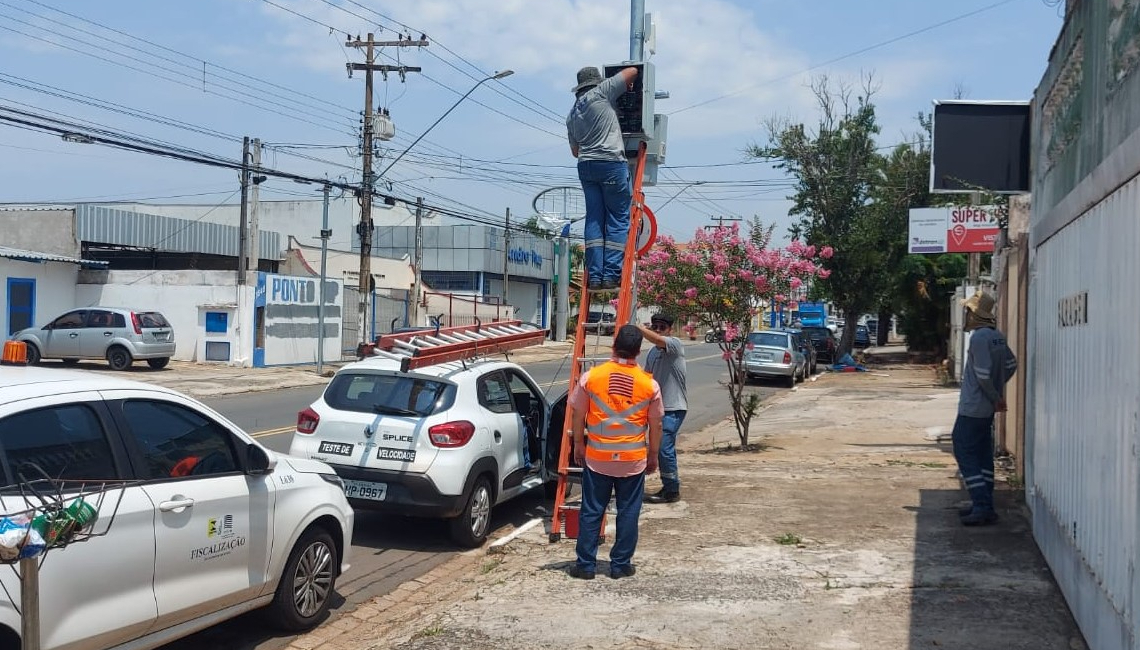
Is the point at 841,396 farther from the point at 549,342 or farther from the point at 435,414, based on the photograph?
the point at 549,342

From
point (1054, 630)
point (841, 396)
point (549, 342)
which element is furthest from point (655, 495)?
point (549, 342)

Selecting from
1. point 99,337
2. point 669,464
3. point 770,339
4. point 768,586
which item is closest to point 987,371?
point 768,586

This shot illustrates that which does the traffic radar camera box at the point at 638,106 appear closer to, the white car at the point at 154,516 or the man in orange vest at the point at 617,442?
the man in orange vest at the point at 617,442

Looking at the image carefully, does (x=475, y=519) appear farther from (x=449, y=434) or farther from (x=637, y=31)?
(x=637, y=31)

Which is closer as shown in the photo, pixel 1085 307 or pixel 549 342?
pixel 1085 307

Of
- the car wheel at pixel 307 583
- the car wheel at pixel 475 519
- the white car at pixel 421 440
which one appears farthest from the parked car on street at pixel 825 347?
the car wheel at pixel 307 583

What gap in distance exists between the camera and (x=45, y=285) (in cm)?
3022

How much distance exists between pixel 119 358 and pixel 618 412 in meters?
24.3

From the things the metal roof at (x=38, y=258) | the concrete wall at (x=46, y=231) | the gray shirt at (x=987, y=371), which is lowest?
the gray shirt at (x=987, y=371)

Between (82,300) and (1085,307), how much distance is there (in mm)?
32063

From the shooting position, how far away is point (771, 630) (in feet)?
19.1

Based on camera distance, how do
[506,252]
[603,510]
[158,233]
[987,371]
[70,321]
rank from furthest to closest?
[506,252] < [158,233] < [70,321] < [987,371] < [603,510]

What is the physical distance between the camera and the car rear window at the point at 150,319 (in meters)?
27.9

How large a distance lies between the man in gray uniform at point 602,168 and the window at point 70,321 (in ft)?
76.1
